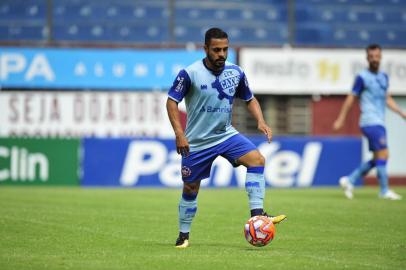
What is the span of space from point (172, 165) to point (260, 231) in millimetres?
13272

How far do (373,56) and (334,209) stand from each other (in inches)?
131

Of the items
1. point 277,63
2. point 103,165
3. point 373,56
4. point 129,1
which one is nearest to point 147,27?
point 129,1

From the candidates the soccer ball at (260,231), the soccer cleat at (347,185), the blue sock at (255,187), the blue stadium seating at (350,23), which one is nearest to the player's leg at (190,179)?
the blue sock at (255,187)

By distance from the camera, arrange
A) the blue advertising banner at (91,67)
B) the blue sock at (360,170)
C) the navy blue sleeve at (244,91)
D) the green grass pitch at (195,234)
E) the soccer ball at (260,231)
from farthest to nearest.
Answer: the blue advertising banner at (91,67) → the blue sock at (360,170) → the navy blue sleeve at (244,91) → the soccer ball at (260,231) → the green grass pitch at (195,234)

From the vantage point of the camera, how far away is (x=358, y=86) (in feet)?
57.5

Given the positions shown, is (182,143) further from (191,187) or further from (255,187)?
(255,187)

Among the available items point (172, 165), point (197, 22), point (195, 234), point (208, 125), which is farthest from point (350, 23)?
point (208, 125)

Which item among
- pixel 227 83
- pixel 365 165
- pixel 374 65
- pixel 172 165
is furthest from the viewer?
pixel 172 165

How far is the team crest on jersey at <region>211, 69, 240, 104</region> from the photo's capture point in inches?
387

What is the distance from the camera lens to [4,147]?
73.4 ft

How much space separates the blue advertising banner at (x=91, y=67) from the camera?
82.2 feet

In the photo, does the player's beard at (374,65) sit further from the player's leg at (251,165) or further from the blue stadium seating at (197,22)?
the blue stadium seating at (197,22)

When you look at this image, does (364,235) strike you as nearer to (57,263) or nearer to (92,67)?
(57,263)

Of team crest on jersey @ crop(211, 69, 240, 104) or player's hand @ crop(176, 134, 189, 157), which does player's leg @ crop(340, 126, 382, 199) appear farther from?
player's hand @ crop(176, 134, 189, 157)
